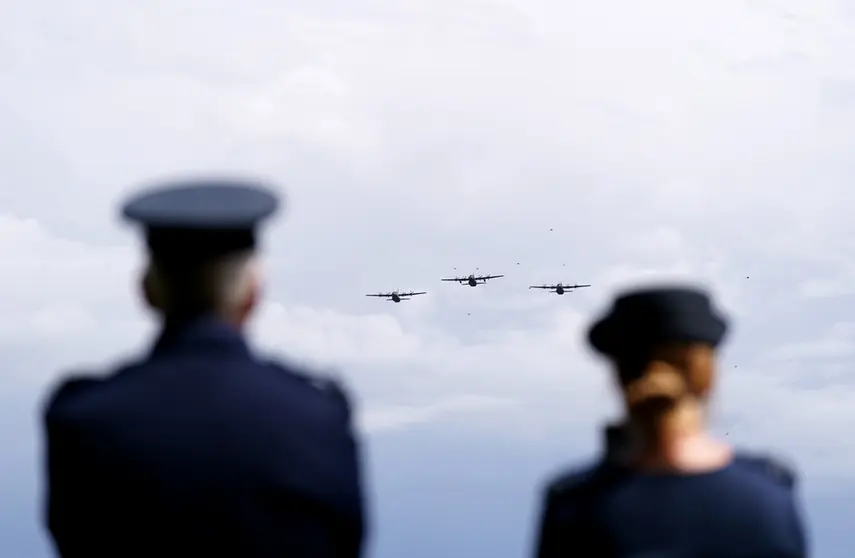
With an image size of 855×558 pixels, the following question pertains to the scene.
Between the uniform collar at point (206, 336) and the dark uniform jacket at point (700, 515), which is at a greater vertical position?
the uniform collar at point (206, 336)

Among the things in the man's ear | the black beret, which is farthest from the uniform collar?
the black beret

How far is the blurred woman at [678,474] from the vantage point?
5.93m

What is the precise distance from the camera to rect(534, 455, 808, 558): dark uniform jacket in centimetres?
597

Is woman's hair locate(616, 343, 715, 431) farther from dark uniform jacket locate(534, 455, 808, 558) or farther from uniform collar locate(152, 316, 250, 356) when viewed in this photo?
uniform collar locate(152, 316, 250, 356)

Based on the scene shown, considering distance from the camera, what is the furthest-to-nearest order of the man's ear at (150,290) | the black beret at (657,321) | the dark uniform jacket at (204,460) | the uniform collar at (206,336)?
the black beret at (657,321) → the man's ear at (150,290) → the uniform collar at (206,336) → the dark uniform jacket at (204,460)

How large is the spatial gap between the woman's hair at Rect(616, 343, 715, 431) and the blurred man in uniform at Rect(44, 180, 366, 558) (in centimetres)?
147

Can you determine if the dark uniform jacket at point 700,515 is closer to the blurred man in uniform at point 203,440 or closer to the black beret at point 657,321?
the black beret at point 657,321

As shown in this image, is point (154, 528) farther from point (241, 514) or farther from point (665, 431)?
point (665, 431)

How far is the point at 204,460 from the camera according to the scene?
5633mm

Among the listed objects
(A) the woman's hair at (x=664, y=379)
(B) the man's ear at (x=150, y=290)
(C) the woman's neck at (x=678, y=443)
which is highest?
(B) the man's ear at (x=150, y=290)

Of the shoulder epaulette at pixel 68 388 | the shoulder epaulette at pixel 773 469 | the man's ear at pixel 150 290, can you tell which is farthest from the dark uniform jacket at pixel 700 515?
the shoulder epaulette at pixel 68 388

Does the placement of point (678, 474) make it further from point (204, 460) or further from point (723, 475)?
point (204, 460)

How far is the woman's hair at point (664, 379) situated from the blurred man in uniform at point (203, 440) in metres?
1.47

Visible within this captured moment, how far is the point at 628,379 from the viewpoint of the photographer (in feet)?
20.0
